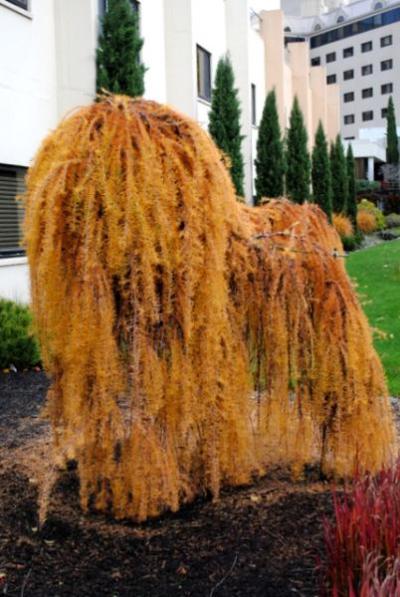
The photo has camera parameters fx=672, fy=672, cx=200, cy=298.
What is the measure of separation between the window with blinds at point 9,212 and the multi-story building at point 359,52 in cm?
5729

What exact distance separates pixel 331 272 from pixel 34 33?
856cm

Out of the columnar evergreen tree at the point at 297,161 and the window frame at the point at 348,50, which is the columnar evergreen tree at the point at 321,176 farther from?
the window frame at the point at 348,50

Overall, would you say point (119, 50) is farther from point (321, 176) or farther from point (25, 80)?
point (321, 176)

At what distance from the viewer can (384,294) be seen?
12.2 m

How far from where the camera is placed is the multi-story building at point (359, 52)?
6581 centimetres

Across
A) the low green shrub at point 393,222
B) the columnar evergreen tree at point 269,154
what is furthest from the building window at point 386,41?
the columnar evergreen tree at point 269,154

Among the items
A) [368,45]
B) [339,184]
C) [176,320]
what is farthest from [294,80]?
[368,45]

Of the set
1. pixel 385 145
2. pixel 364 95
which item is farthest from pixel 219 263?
pixel 364 95

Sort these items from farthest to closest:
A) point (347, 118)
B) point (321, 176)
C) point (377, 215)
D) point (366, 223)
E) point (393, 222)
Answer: point (347, 118)
point (393, 222)
point (377, 215)
point (366, 223)
point (321, 176)

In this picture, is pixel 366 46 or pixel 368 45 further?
pixel 366 46

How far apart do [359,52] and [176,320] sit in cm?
7180

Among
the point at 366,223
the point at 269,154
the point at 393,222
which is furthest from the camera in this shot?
the point at 393,222

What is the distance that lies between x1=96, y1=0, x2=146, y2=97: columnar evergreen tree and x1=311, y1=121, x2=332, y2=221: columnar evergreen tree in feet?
48.8

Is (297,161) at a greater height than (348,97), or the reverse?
(348,97)
